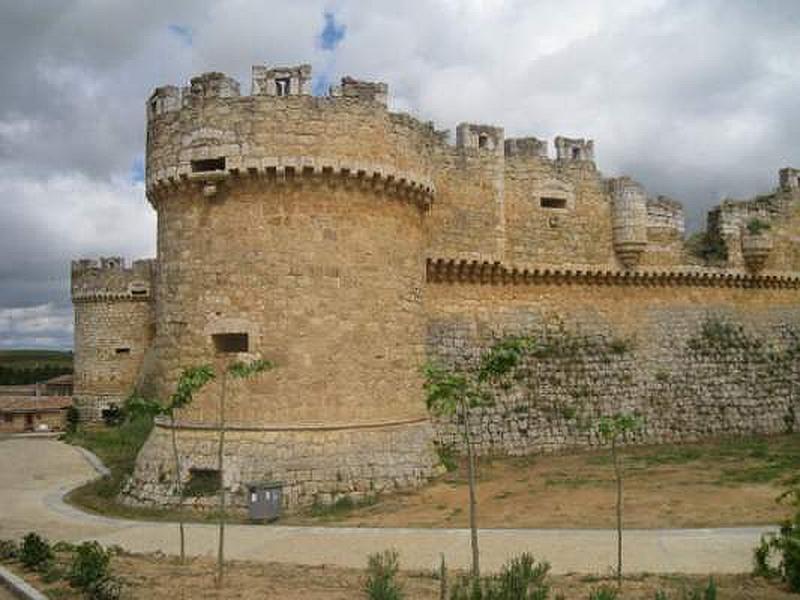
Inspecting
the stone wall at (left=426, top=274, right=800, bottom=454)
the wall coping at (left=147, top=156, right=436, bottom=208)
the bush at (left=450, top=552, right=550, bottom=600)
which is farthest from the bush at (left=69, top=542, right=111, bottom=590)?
the stone wall at (left=426, top=274, right=800, bottom=454)

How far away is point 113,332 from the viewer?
31922mm

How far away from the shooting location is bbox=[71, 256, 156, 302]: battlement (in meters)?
31.8

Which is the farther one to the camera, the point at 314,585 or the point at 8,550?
the point at 8,550

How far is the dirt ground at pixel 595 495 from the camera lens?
450 inches

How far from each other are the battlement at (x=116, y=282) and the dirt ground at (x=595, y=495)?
1972cm

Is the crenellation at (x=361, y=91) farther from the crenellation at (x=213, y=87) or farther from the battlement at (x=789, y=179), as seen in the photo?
the battlement at (x=789, y=179)

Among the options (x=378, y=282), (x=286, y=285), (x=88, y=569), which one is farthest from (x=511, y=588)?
(x=378, y=282)

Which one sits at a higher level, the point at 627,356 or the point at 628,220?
the point at 628,220

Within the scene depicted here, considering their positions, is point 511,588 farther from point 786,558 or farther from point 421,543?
point 421,543

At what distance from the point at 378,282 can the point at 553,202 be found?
6.52 meters

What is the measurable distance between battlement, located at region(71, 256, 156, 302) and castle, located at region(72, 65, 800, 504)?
1616cm

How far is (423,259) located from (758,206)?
11.4 meters

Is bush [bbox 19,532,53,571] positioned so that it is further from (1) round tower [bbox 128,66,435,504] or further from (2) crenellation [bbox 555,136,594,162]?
(2) crenellation [bbox 555,136,594,162]

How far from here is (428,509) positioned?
12602 millimetres
